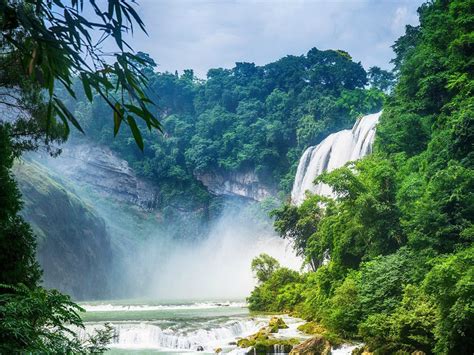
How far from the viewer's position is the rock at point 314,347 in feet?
49.4

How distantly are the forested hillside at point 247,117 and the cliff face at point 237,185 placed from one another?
0.61m

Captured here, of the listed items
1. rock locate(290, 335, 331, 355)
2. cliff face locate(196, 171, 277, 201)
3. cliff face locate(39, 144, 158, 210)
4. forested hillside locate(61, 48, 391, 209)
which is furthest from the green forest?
cliff face locate(39, 144, 158, 210)

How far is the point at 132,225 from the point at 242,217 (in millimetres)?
12780

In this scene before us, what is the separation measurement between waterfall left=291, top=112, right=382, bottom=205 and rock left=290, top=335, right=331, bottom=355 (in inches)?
654

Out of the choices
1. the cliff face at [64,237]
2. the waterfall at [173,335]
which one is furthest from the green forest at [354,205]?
the cliff face at [64,237]

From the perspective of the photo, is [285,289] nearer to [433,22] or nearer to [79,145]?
[433,22]

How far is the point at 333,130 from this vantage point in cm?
5297

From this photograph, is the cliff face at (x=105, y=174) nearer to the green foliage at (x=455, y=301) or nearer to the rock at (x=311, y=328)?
the rock at (x=311, y=328)

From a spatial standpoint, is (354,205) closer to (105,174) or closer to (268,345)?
(268,345)

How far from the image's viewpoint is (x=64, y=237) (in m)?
43.2

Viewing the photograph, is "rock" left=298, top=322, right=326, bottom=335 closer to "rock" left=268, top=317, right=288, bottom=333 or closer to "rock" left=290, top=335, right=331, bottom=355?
"rock" left=268, top=317, right=288, bottom=333

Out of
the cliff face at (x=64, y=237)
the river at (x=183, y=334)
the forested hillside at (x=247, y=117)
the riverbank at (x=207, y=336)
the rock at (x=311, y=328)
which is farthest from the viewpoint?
the forested hillside at (x=247, y=117)

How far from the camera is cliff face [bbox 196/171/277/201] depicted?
5769 centimetres

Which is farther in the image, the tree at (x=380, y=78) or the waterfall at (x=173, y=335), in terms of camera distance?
the tree at (x=380, y=78)
